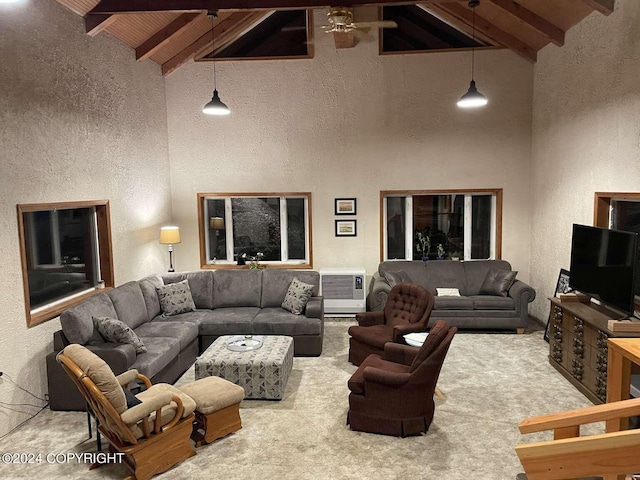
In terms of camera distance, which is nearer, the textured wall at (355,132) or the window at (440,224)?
the textured wall at (355,132)

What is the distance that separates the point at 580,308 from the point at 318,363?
10.0ft

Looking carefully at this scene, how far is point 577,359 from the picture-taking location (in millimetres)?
5172

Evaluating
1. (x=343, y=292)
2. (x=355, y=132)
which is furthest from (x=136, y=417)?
(x=355, y=132)

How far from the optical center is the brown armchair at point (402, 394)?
13.5 feet

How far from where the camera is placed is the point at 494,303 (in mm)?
7078

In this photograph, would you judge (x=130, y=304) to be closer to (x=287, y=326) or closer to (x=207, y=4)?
(x=287, y=326)

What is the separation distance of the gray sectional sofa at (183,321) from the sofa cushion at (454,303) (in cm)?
183

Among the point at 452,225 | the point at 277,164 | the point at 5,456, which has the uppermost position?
the point at 277,164

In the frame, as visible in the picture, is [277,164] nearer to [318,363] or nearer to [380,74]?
[380,74]

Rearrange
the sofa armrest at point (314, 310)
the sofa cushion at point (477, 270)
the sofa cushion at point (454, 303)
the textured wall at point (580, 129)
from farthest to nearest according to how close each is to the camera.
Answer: the sofa cushion at point (477, 270) < the sofa cushion at point (454, 303) < the sofa armrest at point (314, 310) < the textured wall at point (580, 129)

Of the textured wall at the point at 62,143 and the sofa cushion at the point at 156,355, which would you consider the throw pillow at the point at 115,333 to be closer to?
the sofa cushion at the point at 156,355

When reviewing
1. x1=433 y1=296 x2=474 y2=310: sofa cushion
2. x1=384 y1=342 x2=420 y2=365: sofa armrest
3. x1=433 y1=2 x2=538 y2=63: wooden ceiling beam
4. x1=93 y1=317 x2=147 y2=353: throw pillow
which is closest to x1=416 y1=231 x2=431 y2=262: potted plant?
x1=433 y1=296 x2=474 y2=310: sofa cushion

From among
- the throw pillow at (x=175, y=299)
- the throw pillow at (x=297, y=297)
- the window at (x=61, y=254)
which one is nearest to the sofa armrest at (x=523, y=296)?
the throw pillow at (x=297, y=297)

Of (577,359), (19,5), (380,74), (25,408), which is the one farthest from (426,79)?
(25,408)
